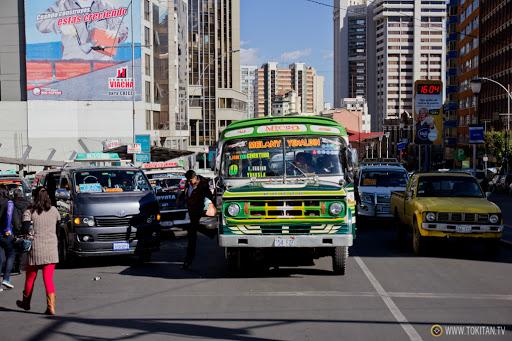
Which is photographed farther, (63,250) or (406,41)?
(406,41)

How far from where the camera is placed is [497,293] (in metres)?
10.5

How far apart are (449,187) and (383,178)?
6896 millimetres

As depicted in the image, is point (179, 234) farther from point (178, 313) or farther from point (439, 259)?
point (178, 313)

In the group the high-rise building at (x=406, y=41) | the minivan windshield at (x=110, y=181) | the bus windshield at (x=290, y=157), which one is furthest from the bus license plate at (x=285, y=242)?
the high-rise building at (x=406, y=41)

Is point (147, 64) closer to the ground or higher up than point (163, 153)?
higher up

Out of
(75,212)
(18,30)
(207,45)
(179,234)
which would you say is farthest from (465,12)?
(75,212)

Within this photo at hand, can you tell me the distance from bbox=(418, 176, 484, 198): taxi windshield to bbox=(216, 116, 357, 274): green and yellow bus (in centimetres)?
381

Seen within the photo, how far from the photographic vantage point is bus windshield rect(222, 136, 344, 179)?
1252 centimetres

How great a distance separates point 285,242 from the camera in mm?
11141

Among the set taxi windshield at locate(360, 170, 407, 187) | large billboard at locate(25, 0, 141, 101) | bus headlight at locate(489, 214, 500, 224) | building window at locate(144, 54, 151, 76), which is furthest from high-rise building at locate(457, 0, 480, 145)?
bus headlight at locate(489, 214, 500, 224)

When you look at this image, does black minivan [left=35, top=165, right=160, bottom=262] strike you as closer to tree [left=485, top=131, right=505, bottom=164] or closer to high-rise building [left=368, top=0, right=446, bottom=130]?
tree [left=485, top=131, right=505, bottom=164]

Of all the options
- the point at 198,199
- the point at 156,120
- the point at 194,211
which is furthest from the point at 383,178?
the point at 156,120

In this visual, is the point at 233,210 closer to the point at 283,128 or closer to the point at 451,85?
the point at 283,128

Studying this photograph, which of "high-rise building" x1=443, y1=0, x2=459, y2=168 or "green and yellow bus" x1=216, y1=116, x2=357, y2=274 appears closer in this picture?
"green and yellow bus" x1=216, y1=116, x2=357, y2=274
